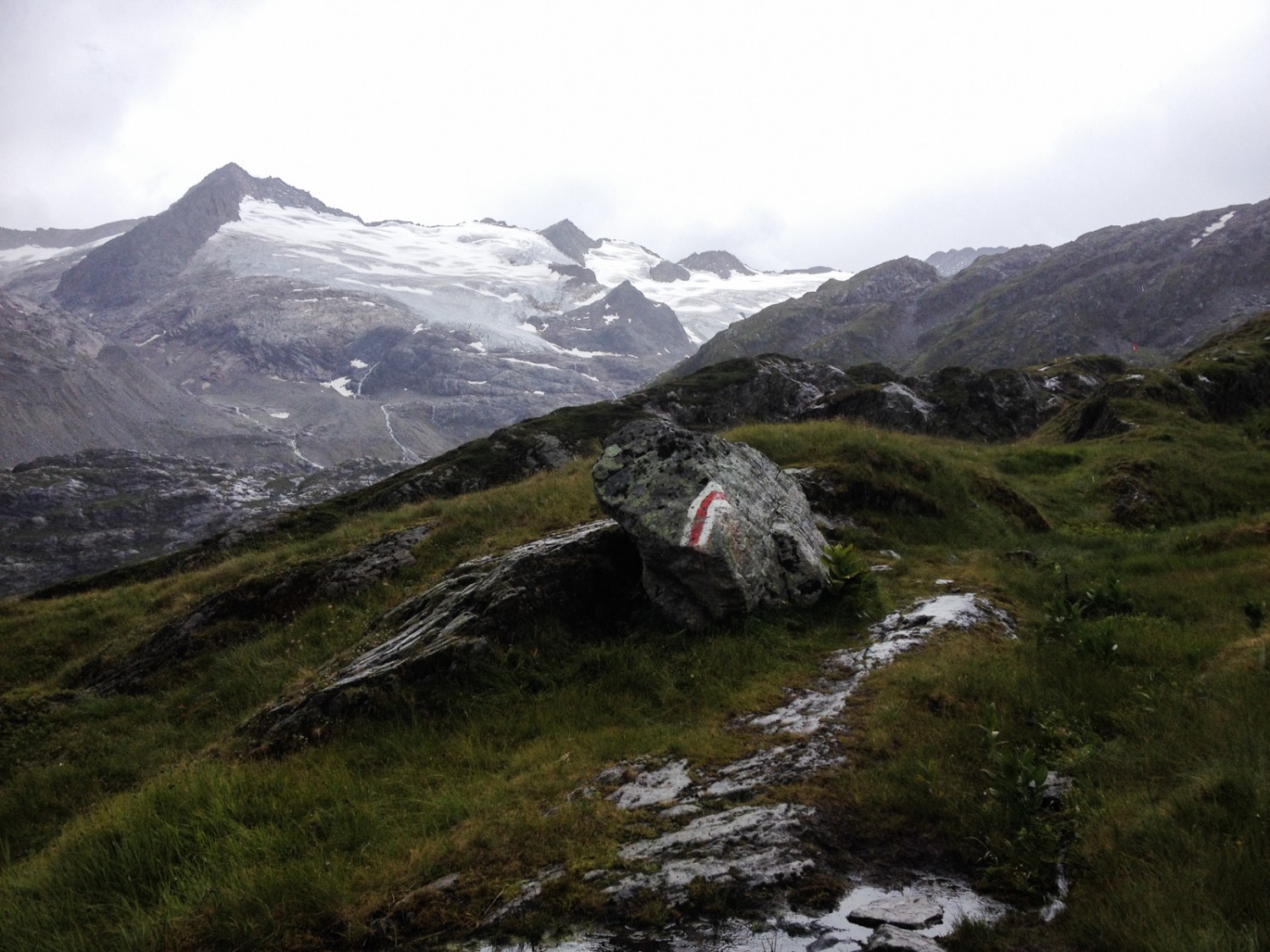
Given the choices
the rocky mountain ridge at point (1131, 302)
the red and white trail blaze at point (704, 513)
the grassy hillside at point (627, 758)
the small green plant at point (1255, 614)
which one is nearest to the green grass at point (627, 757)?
the grassy hillside at point (627, 758)

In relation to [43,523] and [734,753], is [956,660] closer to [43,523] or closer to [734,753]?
[734,753]

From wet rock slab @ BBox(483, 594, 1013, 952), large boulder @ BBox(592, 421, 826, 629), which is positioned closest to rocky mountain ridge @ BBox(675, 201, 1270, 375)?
large boulder @ BBox(592, 421, 826, 629)

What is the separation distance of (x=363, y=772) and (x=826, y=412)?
44055 millimetres

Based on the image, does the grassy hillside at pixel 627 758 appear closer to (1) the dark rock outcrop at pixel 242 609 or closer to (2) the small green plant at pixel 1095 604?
(2) the small green plant at pixel 1095 604

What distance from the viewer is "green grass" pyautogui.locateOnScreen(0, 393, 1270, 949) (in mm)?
4941

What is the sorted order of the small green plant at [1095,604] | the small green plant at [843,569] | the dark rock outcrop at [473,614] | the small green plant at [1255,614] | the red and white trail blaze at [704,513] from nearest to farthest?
the small green plant at [1255,614], the dark rock outcrop at [473,614], the small green plant at [1095,604], the red and white trail blaze at [704,513], the small green plant at [843,569]

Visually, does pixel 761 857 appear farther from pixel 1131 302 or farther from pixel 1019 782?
pixel 1131 302

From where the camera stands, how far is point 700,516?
10.9 meters

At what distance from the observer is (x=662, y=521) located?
431 inches

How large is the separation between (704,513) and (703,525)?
286 mm

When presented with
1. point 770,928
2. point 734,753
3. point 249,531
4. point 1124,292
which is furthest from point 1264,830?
point 1124,292

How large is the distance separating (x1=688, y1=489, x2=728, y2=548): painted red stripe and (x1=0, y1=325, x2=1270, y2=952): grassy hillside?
1.55 m

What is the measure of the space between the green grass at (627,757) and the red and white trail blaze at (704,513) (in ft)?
5.10

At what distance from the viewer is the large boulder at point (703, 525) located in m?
10.8
